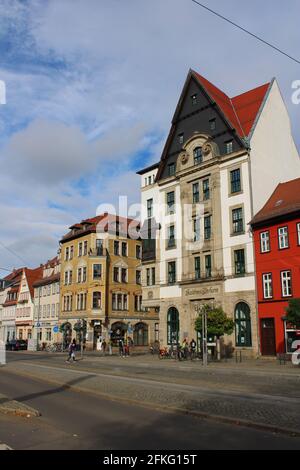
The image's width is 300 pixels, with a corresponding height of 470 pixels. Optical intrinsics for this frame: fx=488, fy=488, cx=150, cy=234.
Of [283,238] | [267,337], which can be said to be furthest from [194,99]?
[267,337]

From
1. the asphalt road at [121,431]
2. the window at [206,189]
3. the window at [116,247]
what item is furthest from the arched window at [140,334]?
the asphalt road at [121,431]

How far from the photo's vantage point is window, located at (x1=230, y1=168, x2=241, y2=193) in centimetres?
4328

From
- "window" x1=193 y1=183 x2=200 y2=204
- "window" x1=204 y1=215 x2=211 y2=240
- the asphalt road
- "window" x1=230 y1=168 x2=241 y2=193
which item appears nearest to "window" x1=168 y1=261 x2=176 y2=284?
"window" x1=204 y1=215 x2=211 y2=240

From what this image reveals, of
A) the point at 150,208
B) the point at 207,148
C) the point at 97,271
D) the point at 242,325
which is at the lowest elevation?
the point at 242,325

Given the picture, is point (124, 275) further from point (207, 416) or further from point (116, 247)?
point (207, 416)

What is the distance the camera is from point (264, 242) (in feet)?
131

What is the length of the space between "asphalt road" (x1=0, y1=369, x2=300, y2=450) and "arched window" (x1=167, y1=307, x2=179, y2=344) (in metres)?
34.0

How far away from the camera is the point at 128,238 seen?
70.4 m

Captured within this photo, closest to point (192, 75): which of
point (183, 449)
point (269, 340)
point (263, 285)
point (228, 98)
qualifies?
point (228, 98)

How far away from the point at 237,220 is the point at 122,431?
3412cm

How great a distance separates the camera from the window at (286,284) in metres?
37.0

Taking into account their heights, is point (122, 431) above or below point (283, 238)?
below

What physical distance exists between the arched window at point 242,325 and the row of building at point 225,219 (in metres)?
0.08

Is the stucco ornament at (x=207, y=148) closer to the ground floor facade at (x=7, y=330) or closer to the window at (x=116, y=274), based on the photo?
the window at (x=116, y=274)
